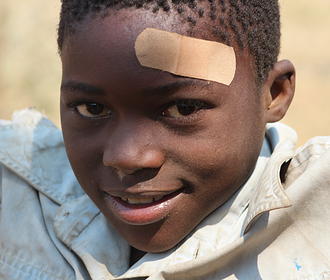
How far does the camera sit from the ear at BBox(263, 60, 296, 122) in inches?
69.9

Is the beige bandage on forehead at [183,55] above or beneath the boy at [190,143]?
above

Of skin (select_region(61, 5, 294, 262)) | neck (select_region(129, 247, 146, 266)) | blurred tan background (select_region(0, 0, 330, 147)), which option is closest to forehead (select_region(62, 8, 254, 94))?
skin (select_region(61, 5, 294, 262))

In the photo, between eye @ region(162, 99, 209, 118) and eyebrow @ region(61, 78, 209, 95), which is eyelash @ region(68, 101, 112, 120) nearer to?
eyebrow @ region(61, 78, 209, 95)

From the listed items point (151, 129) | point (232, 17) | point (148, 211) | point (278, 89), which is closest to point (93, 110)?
point (151, 129)

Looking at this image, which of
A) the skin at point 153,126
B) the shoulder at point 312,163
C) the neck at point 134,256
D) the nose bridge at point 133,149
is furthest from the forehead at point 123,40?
the neck at point 134,256

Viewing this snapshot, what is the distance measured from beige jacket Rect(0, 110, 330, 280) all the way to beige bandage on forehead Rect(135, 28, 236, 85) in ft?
0.99

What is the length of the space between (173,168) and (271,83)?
387 mm

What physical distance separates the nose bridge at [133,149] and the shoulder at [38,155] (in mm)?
534

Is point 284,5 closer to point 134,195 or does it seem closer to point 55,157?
point 55,157

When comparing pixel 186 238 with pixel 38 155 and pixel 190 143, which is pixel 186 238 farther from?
pixel 38 155

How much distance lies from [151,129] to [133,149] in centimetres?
7

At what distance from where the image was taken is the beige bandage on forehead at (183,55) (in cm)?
155

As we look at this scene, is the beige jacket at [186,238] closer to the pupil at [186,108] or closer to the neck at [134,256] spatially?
the neck at [134,256]

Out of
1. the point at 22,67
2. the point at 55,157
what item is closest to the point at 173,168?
the point at 55,157
